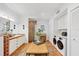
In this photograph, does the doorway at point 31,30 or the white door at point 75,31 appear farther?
the doorway at point 31,30

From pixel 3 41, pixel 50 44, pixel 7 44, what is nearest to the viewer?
pixel 3 41

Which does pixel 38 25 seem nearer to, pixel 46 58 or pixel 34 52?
Result: pixel 34 52

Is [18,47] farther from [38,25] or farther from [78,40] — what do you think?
[78,40]

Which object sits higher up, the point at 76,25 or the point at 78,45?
the point at 76,25

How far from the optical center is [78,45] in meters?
1.56

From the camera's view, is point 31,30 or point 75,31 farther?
point 31,30

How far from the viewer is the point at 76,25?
1633 millimetres

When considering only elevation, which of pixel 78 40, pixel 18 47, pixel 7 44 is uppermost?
pixel 78 40

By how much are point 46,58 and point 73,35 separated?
90cm

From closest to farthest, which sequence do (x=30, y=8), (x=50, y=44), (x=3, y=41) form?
(x=3, y=41), (x=30, y=8), (x=50, y=44)

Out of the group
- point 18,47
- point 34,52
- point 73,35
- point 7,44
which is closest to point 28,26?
point 18,47

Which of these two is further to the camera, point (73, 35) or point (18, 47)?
point (18, 47)

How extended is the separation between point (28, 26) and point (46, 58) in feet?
6.38

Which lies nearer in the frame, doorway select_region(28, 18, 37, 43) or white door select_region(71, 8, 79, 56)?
white door select_region(71, 8, 79, 56)
